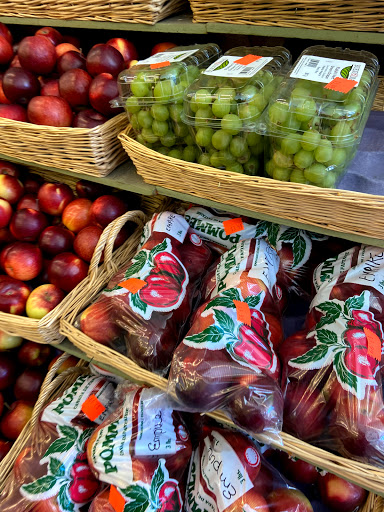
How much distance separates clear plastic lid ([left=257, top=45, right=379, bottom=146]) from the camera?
737mm

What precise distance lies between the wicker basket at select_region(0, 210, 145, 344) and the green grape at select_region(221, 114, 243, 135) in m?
0.46

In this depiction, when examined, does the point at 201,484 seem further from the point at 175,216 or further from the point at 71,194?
the point at 71,194

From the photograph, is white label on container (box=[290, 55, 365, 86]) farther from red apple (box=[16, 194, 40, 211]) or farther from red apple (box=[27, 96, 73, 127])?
red apple (box=[16, 194, 40, 211])

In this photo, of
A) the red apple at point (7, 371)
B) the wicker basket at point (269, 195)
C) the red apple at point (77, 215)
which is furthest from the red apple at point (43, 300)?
the wicker basket at point (269, 195)

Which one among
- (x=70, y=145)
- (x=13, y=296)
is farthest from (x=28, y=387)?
(x=70, y=145)

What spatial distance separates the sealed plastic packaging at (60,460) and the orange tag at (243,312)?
0.53 m

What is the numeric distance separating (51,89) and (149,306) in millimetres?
845

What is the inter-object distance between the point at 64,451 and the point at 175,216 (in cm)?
Answer: 70

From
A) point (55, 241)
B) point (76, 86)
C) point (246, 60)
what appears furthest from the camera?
point (55, 241)

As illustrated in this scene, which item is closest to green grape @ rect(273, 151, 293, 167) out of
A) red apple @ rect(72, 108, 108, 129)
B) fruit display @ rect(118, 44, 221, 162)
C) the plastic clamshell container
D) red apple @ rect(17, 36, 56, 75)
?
the plastic clamshell container

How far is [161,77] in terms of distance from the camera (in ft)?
3.01

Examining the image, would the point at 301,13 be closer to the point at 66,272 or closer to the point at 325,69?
the point at 325,69

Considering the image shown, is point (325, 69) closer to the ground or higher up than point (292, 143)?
higher up

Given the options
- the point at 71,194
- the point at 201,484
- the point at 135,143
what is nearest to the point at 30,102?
the point at 71,194
